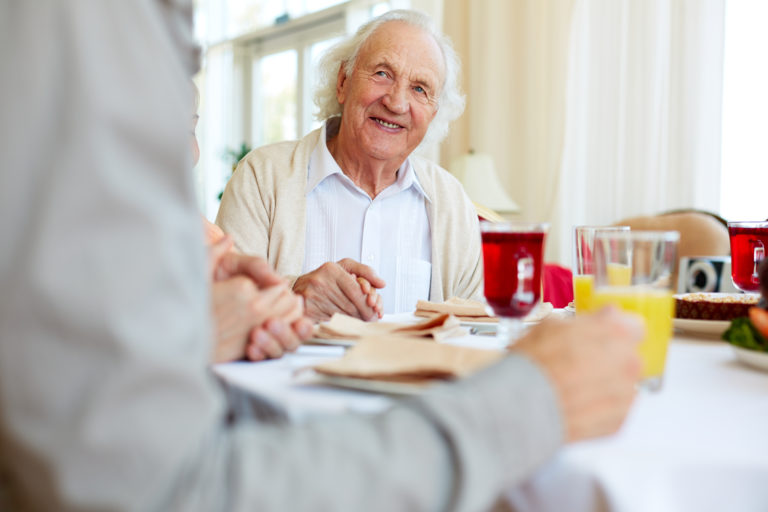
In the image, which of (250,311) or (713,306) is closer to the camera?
(250,311)

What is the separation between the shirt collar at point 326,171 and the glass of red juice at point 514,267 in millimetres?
1298

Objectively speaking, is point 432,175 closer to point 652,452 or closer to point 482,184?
point 482,184

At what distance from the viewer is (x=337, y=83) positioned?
2.57 metres

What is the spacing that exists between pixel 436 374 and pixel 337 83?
201 centimetres

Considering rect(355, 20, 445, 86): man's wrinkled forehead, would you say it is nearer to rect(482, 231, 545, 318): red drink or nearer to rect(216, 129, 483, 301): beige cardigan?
rect(216, 129, 483, 301): beige cardigan

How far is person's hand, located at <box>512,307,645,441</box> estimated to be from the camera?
2.04ft

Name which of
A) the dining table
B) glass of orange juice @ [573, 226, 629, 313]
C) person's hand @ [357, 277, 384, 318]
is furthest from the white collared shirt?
the dining table

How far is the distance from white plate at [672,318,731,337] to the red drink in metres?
0.38

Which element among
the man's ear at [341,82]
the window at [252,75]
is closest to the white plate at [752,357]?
the man's ear at [341,82]

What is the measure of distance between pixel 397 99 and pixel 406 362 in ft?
5.42

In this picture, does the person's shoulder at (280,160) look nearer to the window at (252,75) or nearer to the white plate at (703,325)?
the white plate at (703,325)

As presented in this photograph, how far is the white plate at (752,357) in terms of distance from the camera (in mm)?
906

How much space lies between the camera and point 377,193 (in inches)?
92.6

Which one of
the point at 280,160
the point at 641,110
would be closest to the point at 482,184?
the point at 641,110
